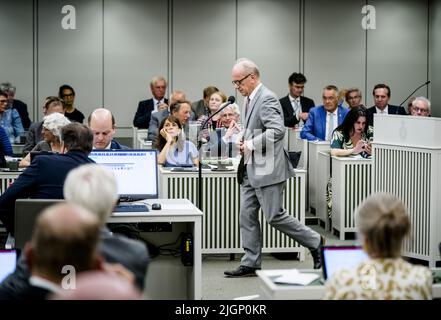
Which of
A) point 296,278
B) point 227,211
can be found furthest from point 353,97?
point 296,278

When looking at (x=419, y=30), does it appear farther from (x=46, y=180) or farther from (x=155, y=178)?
(x=46, y=180)

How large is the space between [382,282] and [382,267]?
0.17ft

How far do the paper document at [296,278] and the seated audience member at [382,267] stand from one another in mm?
719

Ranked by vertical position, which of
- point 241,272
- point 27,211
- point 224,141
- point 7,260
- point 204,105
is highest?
point 204,105

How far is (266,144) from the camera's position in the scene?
6.58 meters

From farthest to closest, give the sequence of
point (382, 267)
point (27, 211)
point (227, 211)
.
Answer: point (227, 211) < point (27, 211) < point (382, 267)

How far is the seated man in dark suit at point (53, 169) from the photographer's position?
5.17 meters

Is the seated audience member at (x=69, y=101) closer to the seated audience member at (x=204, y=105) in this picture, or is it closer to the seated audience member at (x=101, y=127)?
the seated audience member at (x=204, y=105)

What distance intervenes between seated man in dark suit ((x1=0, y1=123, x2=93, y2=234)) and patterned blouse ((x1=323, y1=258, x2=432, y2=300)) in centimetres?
255

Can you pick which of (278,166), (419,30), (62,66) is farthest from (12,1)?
(278,166)

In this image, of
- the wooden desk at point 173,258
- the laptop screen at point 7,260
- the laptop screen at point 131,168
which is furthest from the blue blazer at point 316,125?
the laptop screen at point 7,260

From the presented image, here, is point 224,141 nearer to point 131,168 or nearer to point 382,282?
point 131,168
